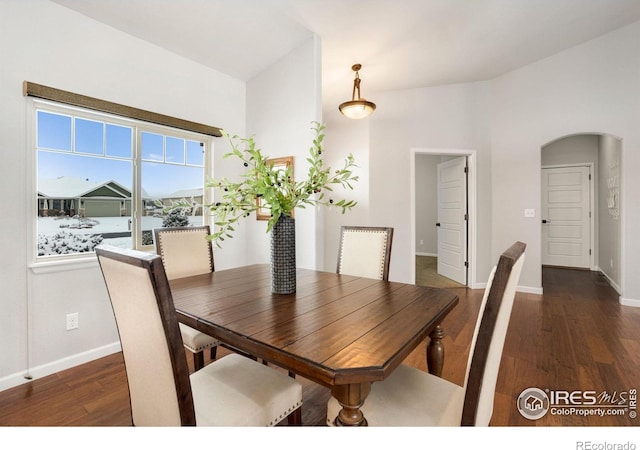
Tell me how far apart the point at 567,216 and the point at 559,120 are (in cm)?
255

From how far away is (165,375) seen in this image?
0.85m

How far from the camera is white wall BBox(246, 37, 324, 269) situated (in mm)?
2842

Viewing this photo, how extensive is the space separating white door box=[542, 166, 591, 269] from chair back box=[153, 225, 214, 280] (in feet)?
20.7

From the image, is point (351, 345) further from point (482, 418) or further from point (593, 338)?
point (593, 338)

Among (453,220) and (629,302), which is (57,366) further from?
(629,302)

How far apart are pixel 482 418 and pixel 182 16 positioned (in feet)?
10.4

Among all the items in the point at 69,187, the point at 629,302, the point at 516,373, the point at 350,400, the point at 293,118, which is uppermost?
the point at 293,118

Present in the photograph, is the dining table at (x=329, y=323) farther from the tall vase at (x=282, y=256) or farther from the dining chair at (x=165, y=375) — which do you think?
the dining chair at (x=165, y=375)

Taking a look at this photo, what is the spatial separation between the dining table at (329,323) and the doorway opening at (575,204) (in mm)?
5084

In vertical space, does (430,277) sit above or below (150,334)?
below

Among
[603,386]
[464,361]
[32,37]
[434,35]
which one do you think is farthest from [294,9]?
[603,386]

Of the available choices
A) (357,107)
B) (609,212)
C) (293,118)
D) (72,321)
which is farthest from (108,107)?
(609,212)

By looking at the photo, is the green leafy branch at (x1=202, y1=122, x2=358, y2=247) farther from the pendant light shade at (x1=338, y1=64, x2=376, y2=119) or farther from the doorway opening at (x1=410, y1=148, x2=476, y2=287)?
the doorway opening at (x1=410, y1=148, x2=476, y2=287)

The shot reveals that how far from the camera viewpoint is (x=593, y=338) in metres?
2.64
